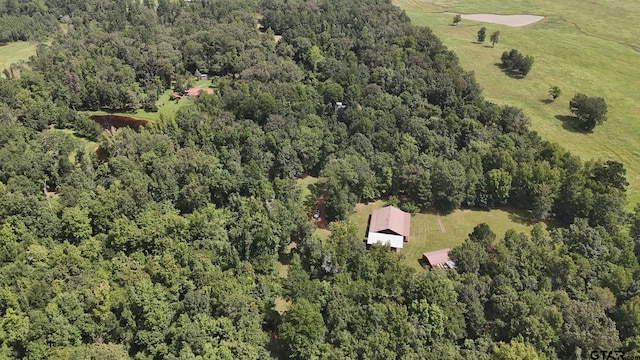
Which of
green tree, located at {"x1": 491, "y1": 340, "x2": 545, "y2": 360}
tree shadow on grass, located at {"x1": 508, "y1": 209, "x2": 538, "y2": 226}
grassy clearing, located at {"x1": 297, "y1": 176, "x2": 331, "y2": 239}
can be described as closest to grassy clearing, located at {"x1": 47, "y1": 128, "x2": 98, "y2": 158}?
grassy clearing, located at {"x1": 297, "y1": 176, "x2": 331, "y2": 239}

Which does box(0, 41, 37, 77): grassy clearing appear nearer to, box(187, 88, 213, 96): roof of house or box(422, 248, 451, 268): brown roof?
box(187, 88, 213, 96): roof of house

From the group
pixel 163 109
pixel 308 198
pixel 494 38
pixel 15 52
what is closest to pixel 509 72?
pixel 494 38

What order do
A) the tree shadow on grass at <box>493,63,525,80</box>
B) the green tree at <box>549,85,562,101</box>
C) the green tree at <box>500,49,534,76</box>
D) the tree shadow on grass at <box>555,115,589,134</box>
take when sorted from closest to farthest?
the tree shadow on grass at <box>555,115,589,134</box> → the green tree at <box>549,85,562,101</box> → the green tree at <box>500,49,534,76</box> → the tree shadow on grass at <box>493,63,525,80</box>

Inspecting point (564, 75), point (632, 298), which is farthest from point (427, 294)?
point (564, 75)

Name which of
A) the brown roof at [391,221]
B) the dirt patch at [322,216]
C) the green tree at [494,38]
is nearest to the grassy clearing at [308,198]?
the dirt patch at [322,216]

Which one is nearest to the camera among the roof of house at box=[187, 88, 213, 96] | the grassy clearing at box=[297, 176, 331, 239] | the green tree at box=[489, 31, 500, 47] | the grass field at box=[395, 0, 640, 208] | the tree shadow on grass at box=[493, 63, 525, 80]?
the grassy clearing at box=[297, 176, 331, 239]

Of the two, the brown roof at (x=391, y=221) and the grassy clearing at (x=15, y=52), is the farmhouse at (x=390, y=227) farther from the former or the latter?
the grassy clearing at (x=15, y=52)
